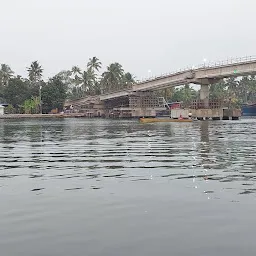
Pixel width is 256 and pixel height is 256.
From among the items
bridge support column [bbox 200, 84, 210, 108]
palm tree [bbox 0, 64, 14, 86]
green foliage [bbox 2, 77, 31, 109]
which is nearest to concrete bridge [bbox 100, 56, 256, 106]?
bridge support column [bbox 200, 84, 210, 108]

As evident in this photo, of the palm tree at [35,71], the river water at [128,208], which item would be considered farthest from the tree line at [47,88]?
the river water at [128,208]

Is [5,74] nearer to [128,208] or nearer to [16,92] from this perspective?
[16,92]

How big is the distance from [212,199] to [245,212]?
142 centimetres

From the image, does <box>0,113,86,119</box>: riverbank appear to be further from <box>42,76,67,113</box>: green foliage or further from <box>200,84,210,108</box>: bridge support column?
<box>200,84,210,108</box>: bridge support column

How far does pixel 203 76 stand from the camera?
315ft

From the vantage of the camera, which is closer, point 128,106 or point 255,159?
point 255,159

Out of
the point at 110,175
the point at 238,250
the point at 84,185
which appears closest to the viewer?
the point at 238,250

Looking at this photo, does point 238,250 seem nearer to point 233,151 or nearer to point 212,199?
point 212,199

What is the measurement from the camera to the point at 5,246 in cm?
679

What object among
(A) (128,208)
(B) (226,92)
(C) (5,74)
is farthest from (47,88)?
(A) (128,208)

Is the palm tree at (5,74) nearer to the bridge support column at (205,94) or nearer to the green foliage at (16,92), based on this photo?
the green foliage at (16,92)

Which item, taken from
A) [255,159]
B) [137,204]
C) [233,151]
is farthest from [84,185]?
[233,151]

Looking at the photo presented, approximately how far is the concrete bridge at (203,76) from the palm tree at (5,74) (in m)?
80.2

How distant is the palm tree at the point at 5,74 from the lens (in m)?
178
